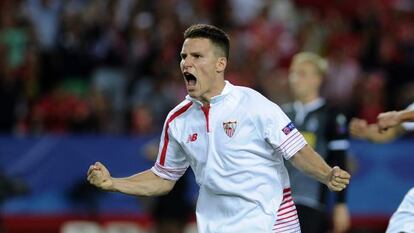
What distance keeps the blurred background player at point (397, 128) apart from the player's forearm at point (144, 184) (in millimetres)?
1391

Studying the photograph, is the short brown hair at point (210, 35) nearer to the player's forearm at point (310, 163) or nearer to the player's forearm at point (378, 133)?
the player's forearm at point (310, 163)

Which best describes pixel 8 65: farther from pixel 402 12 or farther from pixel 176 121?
pixel 176 121

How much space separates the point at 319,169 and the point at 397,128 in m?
1.30

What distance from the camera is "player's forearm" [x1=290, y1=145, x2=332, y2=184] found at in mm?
6275

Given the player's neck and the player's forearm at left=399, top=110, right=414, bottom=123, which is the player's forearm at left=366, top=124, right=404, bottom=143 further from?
the player's neck

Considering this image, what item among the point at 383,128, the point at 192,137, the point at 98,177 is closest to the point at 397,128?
the point at 383,128

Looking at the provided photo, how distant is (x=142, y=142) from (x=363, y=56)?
11.9ft

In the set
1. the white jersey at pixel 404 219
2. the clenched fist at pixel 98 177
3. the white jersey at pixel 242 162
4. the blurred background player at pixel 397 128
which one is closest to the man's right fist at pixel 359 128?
the blurred background player at pixel 397 128

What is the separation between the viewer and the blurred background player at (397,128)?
6.85 m

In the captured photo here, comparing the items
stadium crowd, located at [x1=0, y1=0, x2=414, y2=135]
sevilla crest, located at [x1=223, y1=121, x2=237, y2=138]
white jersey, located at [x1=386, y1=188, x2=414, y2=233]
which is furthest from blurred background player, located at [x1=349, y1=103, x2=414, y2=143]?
stadium crowd, located at [x1=0, y1=0, x2=414, y2=135]

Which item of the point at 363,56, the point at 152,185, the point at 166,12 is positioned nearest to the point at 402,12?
the point at 363,56

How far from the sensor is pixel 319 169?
6.28 m

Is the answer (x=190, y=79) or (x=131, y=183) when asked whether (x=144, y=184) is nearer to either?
(x=131, y=183)

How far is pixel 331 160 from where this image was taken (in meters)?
8.59
